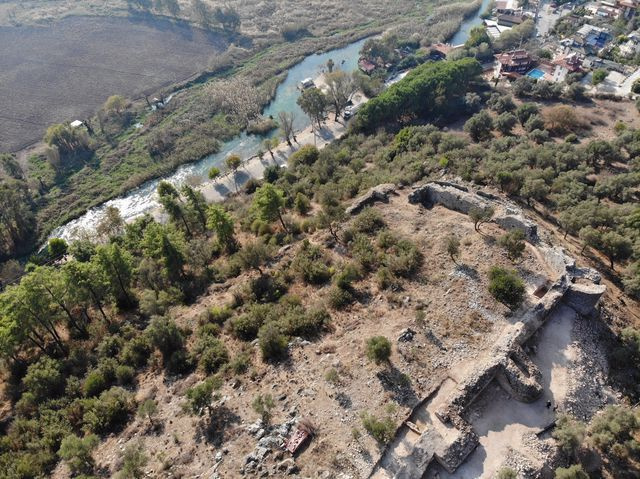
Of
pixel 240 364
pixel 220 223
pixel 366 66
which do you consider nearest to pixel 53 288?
pixel 220 223

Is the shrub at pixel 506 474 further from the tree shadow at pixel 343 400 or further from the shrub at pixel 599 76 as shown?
the shrub at pixel 599 76

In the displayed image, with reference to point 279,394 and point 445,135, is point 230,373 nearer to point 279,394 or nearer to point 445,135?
point 279,394

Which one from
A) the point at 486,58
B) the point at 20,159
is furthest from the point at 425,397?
the point at 486,58

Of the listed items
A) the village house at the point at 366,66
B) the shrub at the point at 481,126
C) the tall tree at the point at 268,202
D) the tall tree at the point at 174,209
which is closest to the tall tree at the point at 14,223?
the tall tree at the point at 174,209

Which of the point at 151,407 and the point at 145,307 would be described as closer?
the point at 151,407

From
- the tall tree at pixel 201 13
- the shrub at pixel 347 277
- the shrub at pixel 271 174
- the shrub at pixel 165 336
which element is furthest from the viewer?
the tall tree at pixel 201 13
